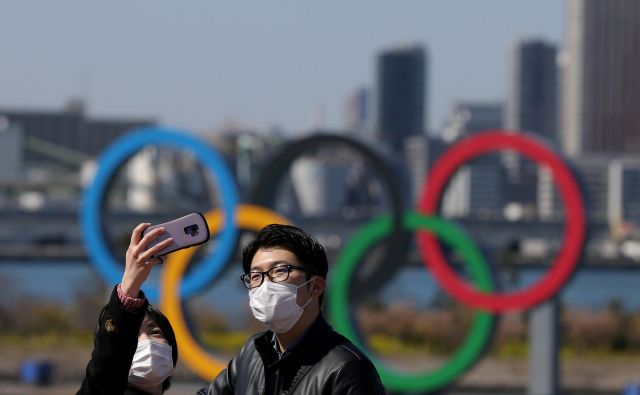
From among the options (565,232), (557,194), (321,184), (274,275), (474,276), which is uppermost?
(274,275)

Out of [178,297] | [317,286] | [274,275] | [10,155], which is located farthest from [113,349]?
[10,155]

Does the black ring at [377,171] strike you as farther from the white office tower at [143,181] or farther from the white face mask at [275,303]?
the white office tower at [143,181]

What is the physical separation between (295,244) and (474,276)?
651 inches

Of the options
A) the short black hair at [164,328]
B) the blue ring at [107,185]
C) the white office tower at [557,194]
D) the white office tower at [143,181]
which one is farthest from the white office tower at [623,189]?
the short black hair at [164,328]

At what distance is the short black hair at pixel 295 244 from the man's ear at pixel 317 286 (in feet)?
0.06

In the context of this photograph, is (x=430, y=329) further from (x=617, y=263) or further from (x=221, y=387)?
(x=617, y=263)

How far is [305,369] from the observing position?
4230mm

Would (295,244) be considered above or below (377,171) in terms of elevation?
below

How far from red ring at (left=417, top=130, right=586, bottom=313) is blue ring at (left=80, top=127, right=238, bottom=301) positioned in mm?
2733

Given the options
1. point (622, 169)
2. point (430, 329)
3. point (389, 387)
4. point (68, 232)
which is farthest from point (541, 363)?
point (622, 169)

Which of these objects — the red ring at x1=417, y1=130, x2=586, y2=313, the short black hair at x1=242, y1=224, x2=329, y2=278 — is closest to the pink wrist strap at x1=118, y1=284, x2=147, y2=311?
the short black hair at x1=242, y1=224, x2=329, y2=278

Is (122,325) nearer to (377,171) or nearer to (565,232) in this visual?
(565,232)

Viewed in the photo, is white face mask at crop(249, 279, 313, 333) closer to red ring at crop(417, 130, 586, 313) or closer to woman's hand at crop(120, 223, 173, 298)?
woman's hand at crop(120, 223, 173, 298)

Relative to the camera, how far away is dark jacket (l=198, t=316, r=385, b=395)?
13.5 feet
